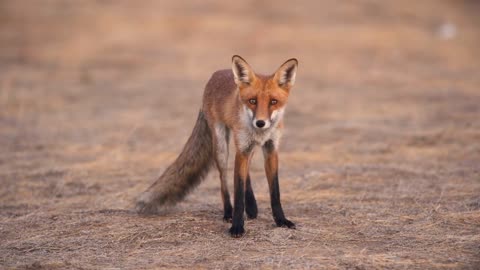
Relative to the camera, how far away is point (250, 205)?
6.38 m

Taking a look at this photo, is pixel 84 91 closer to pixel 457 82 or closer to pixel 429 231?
pixel 457 82

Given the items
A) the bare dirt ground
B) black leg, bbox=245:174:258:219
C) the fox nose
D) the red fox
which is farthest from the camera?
black leg, bbox=245:174:258:219

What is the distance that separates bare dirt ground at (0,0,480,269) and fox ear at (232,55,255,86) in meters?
1.53

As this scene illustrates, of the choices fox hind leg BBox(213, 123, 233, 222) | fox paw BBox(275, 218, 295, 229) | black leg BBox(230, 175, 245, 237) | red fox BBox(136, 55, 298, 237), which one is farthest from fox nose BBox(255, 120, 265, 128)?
fox paw BBox(275, 218, 295, 229)

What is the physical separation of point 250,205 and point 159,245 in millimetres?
1288

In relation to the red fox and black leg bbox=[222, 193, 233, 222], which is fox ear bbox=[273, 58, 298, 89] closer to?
the red fox

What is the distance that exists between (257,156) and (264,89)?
432 centimetres

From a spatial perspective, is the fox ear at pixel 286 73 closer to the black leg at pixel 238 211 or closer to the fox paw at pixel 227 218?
the black leg at pixel 238 211

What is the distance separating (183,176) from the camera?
6.42 m

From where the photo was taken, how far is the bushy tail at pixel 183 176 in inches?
249

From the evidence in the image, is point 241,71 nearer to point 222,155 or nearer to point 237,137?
point 237,137

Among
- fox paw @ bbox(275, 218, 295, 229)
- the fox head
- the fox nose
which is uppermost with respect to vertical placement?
the fox head

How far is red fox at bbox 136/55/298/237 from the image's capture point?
5.63 m

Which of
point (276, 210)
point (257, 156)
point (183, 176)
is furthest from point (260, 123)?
point (257, 156)
